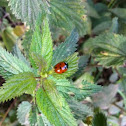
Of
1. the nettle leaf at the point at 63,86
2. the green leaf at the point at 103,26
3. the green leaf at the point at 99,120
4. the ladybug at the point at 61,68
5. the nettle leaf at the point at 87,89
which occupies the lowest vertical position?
the green leaf at the point at 99,120

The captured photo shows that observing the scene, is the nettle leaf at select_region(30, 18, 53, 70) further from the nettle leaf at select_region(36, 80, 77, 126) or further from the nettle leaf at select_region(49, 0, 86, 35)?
the nettle leaf at select_region(49, 0, 86, 35)

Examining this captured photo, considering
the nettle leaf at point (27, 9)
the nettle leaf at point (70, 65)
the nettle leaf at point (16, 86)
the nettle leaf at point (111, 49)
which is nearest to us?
the nettle leaf at point (16, 86)

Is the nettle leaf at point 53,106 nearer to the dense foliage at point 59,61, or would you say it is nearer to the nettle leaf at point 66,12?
the dense foliage at point 59,61

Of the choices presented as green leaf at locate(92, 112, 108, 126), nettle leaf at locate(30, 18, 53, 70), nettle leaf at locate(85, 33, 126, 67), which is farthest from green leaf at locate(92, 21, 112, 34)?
nettle leaf at locate(30, 18, 53, 70)

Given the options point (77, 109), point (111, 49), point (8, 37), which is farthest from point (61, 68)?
point (8, 37)

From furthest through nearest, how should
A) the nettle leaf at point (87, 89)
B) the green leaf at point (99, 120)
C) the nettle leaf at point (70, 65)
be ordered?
1. the green leaf at point (99, 120)
2. the nettle leaf at point (87, 89)
3. the nettle leaf at point (70, 65)

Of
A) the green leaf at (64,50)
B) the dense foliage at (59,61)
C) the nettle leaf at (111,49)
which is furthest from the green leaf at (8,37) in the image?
the green leaf at (64,50)

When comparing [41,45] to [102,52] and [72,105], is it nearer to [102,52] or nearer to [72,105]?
[72,105]
